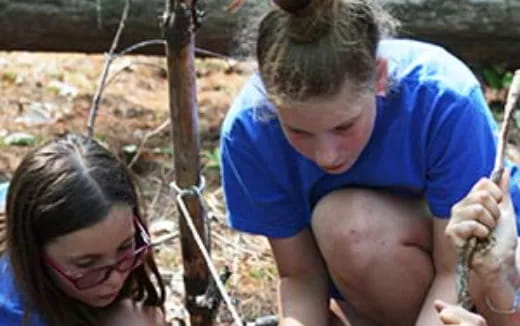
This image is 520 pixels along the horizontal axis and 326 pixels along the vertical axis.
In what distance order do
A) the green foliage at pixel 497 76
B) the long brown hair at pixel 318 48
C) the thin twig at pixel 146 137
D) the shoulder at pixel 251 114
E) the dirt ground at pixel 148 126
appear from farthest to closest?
the green foliage at pixel 497 76, the thin twig at pixel 146 137, the dirt ground at pixel 148 126, the shoulder at pixel 251 114, the long brown hair at pixel 318 48

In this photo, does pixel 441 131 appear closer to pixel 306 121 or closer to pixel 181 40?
pixel 306 121

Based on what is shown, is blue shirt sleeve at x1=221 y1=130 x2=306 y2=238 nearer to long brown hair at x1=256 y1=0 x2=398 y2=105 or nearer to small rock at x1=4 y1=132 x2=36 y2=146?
long brown hair at x1=256 y1=0 x2=398 y2=105

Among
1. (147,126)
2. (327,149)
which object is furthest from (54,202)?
(147,126)

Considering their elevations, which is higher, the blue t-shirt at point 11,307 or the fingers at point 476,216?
the fingers at point 476,216

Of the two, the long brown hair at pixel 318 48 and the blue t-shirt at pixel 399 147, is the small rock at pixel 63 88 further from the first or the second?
the long brown hair at pixel 318 48

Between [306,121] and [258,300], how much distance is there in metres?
0.95

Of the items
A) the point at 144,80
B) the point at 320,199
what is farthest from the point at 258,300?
the point at 144,80

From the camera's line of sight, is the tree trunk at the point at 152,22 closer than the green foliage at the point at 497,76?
Yes

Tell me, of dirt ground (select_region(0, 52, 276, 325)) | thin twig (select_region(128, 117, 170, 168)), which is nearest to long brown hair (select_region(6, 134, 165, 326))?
dirt ground (select_region(0, 52, 276, 325))

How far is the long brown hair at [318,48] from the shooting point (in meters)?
1.75

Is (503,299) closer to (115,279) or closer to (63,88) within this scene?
(115,279)

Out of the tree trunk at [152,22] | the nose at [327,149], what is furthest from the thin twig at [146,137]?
the nose at [327,149]

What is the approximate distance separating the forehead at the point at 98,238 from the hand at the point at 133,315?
0.26 meters

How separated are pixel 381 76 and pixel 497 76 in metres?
1.88
